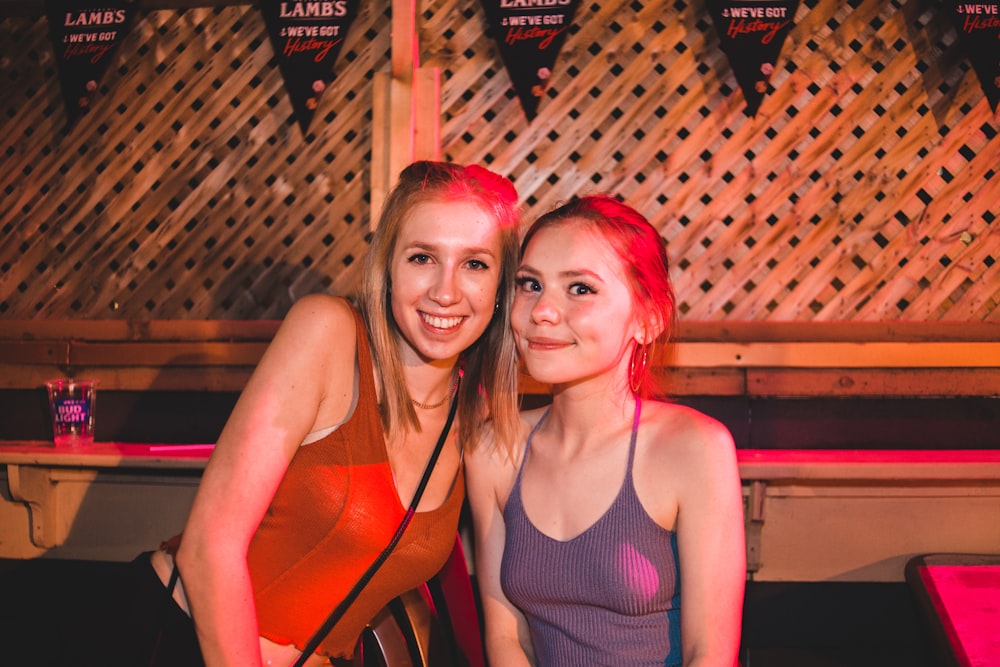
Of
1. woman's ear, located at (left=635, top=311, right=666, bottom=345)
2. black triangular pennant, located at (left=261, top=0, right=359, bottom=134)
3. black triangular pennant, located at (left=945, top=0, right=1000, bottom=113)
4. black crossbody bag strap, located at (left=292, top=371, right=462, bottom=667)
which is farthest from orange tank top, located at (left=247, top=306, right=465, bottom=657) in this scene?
black triangular pennant, located at (left=945, top=0, right=1000, bottom=113)

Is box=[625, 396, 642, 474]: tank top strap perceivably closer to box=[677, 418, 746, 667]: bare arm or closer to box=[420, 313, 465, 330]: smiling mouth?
box=[677, 418, 746, 667]: bare arm

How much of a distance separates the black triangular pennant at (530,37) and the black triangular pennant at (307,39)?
2.10ft

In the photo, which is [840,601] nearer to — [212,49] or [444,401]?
[444,401]

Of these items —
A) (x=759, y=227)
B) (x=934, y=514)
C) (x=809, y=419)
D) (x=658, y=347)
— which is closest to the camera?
(x=658, y=347)

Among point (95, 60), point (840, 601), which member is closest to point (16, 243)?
point (95, 60)

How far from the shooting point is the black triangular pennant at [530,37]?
9.60ft

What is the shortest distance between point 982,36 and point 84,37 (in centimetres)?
378

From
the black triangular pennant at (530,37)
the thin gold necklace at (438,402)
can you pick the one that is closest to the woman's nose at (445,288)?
the thin gold necklace at (438,402)

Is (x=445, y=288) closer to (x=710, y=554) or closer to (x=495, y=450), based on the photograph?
(x=495, y=450)

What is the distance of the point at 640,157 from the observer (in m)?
3.03

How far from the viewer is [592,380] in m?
1.70

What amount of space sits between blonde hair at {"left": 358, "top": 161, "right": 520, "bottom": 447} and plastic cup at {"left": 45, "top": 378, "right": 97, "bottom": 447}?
1.49 m

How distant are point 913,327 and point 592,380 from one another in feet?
6.20

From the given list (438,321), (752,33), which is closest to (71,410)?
(438,321)
